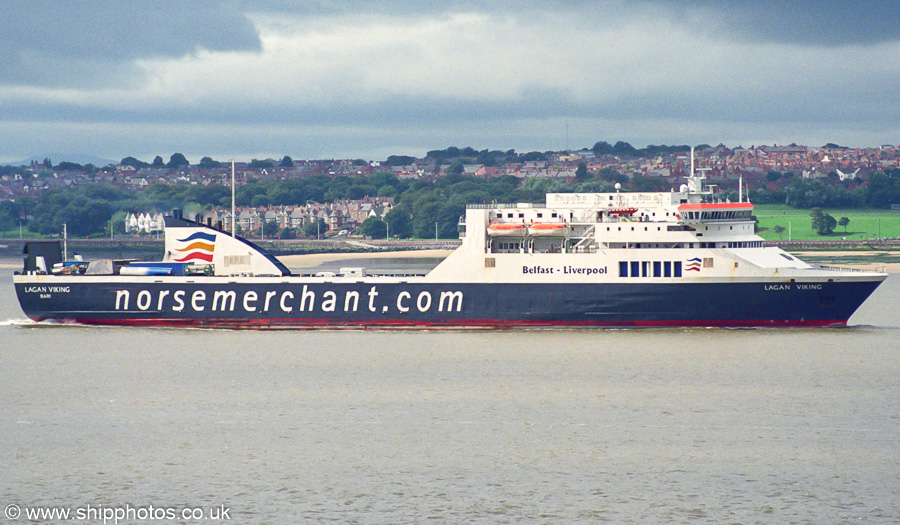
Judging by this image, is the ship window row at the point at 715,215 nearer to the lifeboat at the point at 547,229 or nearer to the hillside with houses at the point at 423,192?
the lifeboat at the point at 547,229

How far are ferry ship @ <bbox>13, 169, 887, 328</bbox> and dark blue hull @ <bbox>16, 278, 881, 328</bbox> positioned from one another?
4cm

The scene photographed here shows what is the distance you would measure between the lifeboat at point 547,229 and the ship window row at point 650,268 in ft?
9.17

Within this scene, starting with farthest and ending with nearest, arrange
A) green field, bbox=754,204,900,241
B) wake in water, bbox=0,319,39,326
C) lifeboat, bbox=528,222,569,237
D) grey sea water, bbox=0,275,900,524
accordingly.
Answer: green field, bbox=754,204,900,241, wake in water, bbox=0,319,39,326, lifeboat, bbox=528,222,569,237, grey sea water, bbox=0,275,900,524

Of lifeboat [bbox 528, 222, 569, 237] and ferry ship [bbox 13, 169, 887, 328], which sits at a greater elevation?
lifeboat [bbox 528, 222, 569, 237]

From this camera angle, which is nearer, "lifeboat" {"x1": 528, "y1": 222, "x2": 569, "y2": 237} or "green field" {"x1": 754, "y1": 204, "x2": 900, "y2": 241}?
"lifeboat" {"x1": 528, "y1": 222, "x2": 569, "y2": 237}

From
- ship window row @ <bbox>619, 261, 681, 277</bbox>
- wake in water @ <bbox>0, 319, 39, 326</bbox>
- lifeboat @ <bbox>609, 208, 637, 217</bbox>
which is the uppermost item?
lifeboat @ <bbox>609, 208, 637, 217</bbox>

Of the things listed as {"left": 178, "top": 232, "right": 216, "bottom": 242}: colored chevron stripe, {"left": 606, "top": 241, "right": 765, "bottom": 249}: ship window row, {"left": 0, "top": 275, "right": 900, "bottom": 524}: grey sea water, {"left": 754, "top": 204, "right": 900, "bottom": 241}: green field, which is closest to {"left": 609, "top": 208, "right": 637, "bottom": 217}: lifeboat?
{"left": 606, "top": 241, "right": 765, "bottom": 249}: ship window row

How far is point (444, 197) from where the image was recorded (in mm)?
136750

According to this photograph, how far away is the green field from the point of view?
10400 centimetres

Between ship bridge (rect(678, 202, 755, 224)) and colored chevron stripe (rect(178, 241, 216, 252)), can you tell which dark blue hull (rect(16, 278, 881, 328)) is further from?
colored chevron stripe (rect(178, 241, 216, 252))

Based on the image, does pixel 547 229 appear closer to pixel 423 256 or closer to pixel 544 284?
pixel 544 284

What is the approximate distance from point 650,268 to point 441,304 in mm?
8327

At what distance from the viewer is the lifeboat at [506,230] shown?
1540 inches

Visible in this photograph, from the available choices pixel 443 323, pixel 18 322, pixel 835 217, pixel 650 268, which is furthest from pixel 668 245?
pixel 835 217
